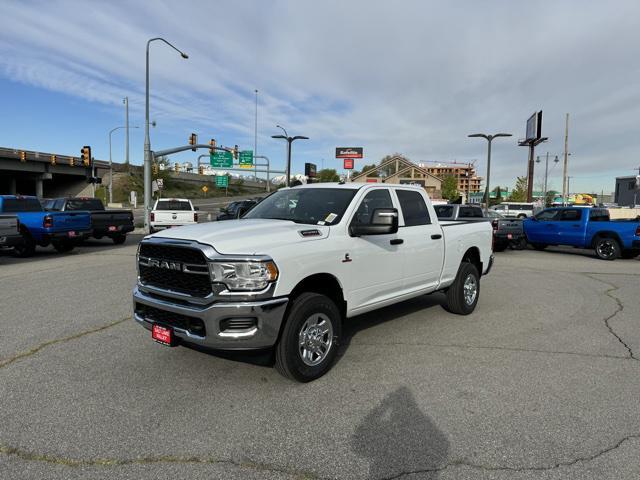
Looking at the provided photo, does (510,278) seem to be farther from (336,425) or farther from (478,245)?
(336,425)

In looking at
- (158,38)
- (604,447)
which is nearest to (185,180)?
(158,38)

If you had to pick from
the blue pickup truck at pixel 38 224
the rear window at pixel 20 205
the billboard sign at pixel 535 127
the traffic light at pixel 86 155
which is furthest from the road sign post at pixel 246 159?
the blue pickup truck at pixel 38 224

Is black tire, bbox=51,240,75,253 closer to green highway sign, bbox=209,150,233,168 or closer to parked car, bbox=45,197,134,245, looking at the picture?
parked car, bbox=45,197,134,245

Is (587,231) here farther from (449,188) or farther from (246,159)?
(449,188)

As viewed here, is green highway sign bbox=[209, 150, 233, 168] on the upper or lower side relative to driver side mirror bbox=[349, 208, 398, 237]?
upper

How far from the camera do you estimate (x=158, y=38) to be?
23688 mm

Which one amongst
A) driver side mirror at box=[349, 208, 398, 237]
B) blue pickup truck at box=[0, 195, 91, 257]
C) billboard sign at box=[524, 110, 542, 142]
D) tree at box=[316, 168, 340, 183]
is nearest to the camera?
driver side mirror at box=[349, 208, 398, 237]

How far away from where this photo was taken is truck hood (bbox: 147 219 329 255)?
12.7 ft

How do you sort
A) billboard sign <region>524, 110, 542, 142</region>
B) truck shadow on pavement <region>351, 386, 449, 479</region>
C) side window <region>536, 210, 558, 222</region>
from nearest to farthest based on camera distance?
truck shadow on pavement <region>351, 386, 449, 479</region>, side window <region>536, 210, 558, 222</region>, billboard sign <region>524, 110, 542, 142</region>

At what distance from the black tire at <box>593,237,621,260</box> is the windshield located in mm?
12758

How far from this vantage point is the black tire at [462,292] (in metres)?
6.77

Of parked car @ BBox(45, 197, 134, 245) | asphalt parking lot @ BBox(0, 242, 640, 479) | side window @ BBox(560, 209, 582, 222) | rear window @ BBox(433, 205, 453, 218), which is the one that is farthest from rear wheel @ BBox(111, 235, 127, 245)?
side window @ BBox(560, 209, 582, 222)

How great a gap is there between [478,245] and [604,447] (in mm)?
4240

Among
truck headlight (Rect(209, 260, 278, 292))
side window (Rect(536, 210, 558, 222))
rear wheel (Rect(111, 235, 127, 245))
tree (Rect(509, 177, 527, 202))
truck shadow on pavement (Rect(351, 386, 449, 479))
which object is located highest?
tree (Rect(509, 177, 527, 202))
